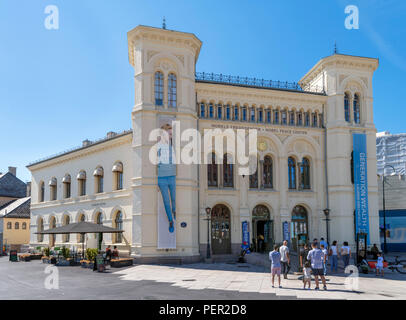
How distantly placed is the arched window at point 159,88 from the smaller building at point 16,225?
3135 cm

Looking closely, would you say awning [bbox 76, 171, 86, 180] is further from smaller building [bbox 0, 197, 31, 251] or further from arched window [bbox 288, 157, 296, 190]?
smaller building [bbox 0, 197, 31, 251]

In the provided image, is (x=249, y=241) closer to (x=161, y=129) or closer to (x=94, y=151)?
(x=161, y=129)

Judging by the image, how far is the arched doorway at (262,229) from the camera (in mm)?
29953

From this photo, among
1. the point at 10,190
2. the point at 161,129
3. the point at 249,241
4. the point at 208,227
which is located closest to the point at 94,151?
the point at 161,129

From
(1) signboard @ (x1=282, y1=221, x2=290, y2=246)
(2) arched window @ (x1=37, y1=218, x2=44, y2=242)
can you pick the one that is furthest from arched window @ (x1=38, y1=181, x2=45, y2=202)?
(1) signboard @ (x1=282, y1=221, x2=290, y2=246)

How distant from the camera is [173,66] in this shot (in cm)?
2808

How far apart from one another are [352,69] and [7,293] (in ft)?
92.7

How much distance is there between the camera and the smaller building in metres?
48.8

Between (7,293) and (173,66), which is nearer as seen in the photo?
(7,293)

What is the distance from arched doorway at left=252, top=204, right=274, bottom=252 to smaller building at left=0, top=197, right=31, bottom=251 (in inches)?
1253

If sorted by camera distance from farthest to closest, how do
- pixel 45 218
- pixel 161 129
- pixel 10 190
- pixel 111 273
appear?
pixel 10 190 → pixel 45 218 → pixel 161 129 → pixel 111 273

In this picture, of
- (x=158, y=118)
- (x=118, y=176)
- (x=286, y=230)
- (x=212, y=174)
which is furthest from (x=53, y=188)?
(x=286, y=230)

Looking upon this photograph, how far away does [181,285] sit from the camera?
56.9 feet

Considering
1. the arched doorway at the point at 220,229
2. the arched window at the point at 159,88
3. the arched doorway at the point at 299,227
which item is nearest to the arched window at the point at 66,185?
the arched window at the point at 159,88
